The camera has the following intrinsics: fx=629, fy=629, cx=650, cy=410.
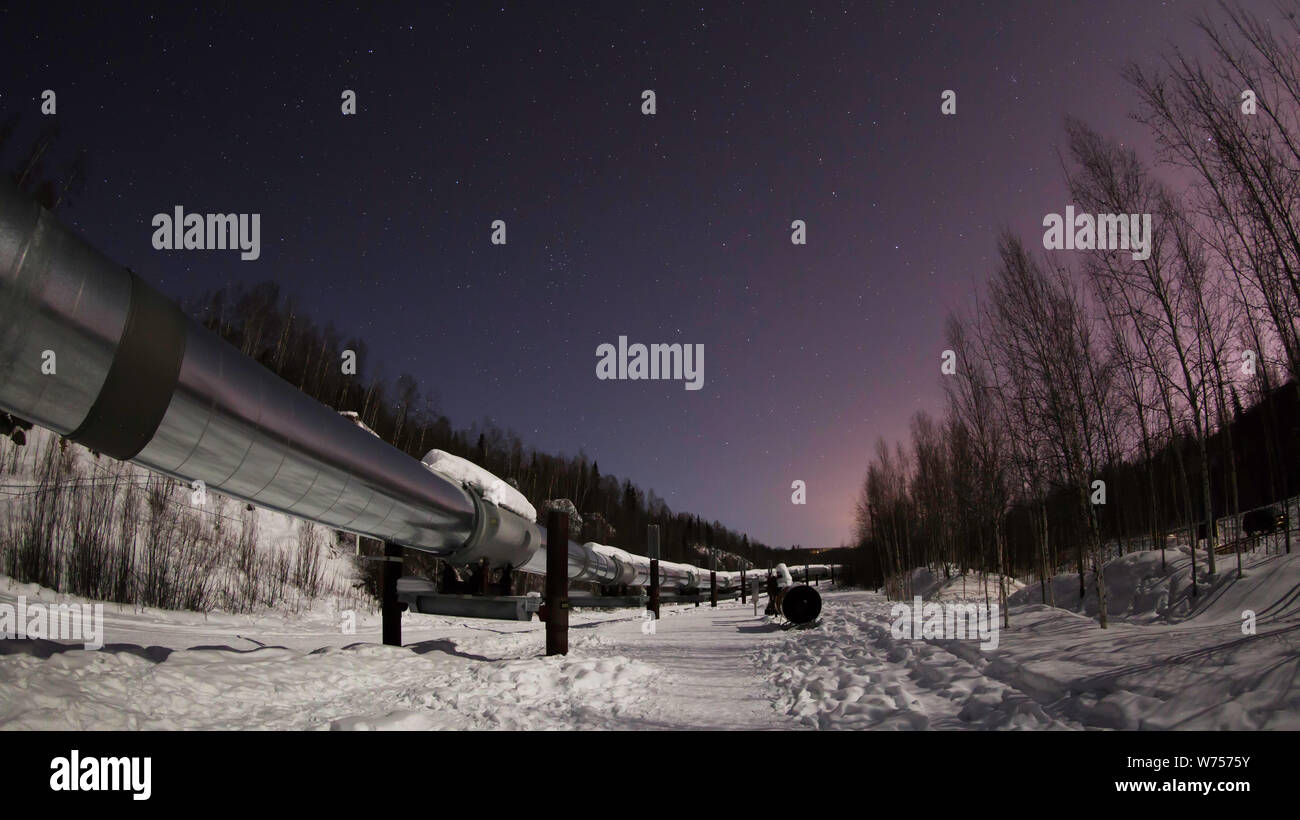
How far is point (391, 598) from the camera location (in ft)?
27.0

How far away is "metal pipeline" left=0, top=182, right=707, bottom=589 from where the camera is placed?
3.03 meters

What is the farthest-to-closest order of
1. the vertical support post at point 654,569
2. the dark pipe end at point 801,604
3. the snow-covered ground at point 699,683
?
the vertical support post at point 654,569 → the dark pipe end at point 801,604 → the snow-covered ground at point 699,683

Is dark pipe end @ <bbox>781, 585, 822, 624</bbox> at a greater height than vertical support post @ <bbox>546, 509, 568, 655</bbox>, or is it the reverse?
vertical support post @ <bbox>546, 509, 568, 655</bbox>

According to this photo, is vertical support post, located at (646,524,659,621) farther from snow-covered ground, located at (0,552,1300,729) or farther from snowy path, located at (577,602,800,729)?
snow-covered ground, located at (0,552,1300,729)

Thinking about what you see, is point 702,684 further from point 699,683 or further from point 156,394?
point 156,394

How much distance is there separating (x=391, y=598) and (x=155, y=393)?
5.27m

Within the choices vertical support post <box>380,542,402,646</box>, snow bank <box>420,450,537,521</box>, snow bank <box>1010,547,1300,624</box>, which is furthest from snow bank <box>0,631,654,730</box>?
snow bank <box>1010,547,1300,624</box>

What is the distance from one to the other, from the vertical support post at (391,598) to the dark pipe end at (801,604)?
30.5 feet

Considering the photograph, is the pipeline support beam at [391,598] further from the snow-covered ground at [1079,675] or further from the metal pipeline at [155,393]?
the snow-covered ground at [1079,675]

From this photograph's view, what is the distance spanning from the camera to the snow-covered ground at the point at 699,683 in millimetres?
3947

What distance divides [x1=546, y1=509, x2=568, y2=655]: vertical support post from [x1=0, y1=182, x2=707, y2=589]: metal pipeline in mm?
2618

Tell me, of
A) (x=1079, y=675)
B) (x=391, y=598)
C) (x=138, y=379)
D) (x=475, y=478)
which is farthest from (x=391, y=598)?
(x=1079, y=675)

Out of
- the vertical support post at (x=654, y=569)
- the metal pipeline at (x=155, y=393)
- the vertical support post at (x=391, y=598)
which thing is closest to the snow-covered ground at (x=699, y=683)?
the vertical support post at (x=391, y=598)

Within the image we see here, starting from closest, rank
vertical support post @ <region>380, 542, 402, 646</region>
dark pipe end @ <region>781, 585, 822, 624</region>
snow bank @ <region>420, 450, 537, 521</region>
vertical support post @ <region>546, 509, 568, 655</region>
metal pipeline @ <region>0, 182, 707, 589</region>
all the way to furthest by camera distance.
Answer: metal pipeline @ <region>0, 182, 707, 589</region>
vertical support post @ <region>380, 542, 402, 646</region>
vertical support post @ <region>546, 509, 568, 655</region>
snow bank @ <region>420, 450, 537, 521</region>
dark pipe end @ <region>781, 585, 822, 624</region>
